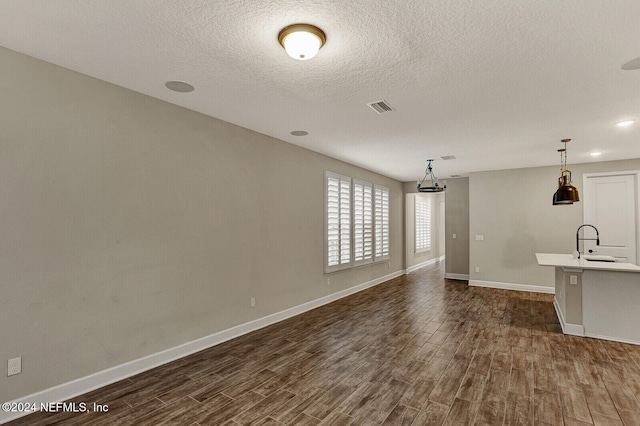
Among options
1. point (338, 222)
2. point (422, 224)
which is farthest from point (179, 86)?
point (422, 224)

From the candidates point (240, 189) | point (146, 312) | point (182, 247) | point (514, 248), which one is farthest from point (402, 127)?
point (514, 248)

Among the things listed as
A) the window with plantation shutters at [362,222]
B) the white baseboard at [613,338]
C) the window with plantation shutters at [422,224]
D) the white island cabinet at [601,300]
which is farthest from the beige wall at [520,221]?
the white baseboard at [613,338]

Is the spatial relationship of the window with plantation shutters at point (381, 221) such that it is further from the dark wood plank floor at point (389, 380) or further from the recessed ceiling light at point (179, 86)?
the recessed ceiling light at point (179, 86)

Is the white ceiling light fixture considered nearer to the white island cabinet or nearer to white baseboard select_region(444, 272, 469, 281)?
the white island cabinet

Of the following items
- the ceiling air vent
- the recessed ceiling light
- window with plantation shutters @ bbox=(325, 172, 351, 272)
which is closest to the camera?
the recessed ceiling light

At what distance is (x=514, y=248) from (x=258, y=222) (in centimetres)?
598

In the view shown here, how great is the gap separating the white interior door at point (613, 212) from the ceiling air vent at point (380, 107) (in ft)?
18.2

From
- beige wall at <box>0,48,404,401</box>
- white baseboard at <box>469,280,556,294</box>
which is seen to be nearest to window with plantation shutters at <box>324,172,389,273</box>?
beige wall at <box>0,48,404,401</box>

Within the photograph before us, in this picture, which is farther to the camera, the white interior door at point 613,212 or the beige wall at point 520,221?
the beige wall at point 520,221

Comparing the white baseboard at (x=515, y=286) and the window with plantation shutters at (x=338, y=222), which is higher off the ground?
the window with plantation shutters at (x=338, y=222)

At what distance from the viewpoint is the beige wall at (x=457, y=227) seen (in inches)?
328

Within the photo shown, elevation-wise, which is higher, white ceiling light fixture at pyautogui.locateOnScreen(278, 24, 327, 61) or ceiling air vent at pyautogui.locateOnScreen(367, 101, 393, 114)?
ceiling air vent at pyautogui.locateOnScreen(367, 101, 393, 114)

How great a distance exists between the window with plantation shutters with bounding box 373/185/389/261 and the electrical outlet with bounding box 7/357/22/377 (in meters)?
6.18

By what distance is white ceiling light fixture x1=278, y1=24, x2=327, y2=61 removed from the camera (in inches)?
80.4
